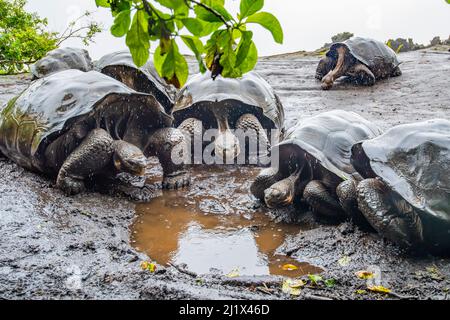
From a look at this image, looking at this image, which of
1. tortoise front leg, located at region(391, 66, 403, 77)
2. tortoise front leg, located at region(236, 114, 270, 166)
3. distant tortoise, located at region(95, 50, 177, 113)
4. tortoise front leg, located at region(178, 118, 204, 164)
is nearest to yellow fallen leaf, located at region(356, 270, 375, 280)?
tortoise front leg, located at region(236, 114, 270, 166)

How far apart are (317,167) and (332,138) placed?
0.91 ft

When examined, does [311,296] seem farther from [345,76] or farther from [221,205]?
[345,76]

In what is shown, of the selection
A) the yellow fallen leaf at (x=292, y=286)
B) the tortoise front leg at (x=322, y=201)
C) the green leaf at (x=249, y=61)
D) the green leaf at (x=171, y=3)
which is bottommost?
the yellow fallen leaf at (x=292, y=286)

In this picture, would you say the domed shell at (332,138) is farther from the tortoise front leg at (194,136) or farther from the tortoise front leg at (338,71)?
the tortoise front leg at (338,71)

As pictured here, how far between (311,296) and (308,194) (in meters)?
1.24

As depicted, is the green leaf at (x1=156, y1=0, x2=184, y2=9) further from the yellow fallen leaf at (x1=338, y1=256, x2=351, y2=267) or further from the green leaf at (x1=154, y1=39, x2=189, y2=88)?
the yellow fallen leaf at (x1=338, y1=256, x2=351, y2=267)

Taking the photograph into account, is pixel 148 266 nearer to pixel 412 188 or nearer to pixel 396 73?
pixel 412 188

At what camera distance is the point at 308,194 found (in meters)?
3.58

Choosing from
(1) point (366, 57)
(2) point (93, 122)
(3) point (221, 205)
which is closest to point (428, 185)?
(3) point (221, 205)

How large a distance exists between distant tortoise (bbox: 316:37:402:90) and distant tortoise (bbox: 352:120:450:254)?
7.03 metres

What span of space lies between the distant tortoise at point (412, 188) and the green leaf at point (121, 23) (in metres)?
2.13

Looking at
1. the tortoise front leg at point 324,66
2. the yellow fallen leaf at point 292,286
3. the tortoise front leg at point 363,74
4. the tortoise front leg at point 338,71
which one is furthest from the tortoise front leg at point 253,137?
the tortoise front leg at point 324,66

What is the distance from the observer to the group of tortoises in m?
2.94

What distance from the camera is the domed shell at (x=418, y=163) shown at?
9.23 feet
